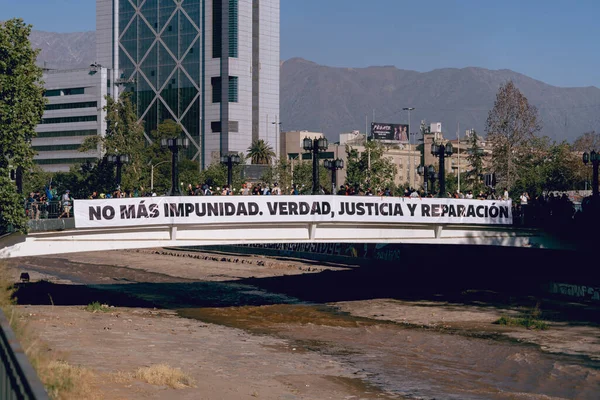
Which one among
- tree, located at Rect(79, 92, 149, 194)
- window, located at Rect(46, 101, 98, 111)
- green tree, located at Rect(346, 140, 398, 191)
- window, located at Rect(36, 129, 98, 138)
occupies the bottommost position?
green tree, located at Rect(346, 140, 398, 191)

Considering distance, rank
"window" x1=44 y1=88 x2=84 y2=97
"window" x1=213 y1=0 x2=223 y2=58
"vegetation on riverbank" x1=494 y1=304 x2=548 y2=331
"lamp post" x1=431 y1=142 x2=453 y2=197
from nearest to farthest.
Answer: "vegetation on riverbank" x1=494 y1=304 x2=548 y2=331, "lamp post" x1=431 y1=142 x2=453 y2=197, "window" x1=213 y1=0 x2=223 y2=58, "window" x1=44 y1=88 x2=84 y2=97

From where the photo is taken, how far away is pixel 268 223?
36.2 meters

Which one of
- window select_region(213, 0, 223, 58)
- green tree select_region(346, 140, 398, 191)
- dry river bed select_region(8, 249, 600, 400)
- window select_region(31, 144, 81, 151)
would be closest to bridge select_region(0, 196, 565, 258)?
dry river bed select_region(8, 249, 600, 400)

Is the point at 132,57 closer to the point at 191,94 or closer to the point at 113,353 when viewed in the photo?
the point at 191,94

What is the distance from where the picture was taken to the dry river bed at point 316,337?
2298cm

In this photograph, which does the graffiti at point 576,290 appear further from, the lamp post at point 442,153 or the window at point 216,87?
the window at point 216,87

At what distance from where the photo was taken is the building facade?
182250mm

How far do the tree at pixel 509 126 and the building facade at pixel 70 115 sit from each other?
123 m

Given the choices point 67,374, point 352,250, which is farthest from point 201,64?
point 67,374

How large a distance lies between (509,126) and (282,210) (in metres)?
42.8

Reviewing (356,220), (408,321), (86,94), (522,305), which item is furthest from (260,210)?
(86,94)

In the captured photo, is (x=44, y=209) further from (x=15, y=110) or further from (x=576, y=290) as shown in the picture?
(x=576, y=290)

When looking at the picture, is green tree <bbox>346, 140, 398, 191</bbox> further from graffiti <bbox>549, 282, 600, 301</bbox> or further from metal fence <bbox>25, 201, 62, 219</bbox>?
metal fence <bbox>25, 201, 62, 219</bbox>

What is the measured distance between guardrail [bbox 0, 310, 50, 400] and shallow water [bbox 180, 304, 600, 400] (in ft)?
49.9
